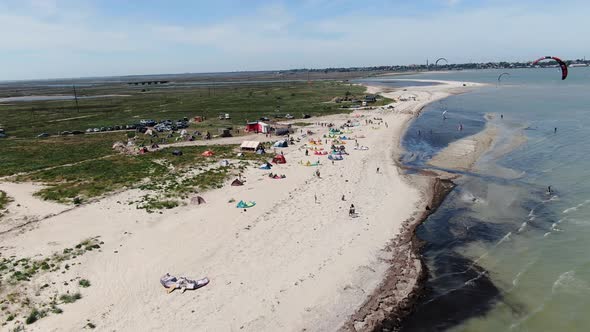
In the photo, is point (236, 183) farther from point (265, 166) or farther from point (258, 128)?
point (258, 128)

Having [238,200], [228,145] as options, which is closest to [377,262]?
[238,200]

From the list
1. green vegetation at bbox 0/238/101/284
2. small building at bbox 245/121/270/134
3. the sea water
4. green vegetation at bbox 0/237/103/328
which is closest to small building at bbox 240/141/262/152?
small building at bbox 245/121/270/134

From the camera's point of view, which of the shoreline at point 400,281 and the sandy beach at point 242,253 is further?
the sandy beach at point 242,253

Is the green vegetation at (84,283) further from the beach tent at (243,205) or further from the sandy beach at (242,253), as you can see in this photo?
the beach tent at (243,205)

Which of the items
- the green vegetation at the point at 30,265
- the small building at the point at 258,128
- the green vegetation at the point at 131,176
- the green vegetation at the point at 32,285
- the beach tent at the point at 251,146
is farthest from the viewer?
the small building at the point at 258,128

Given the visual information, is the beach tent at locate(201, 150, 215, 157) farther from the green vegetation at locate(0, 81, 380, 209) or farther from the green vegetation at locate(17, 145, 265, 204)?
the green vegetation at locate(0, 81, 380, 209)

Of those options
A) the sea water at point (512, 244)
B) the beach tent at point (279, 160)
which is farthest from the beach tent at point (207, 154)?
the sea water at point (512, 244)

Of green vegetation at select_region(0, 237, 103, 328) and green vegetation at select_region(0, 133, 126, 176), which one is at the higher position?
green vegetation at select_region(0, 133, 126, 176)
